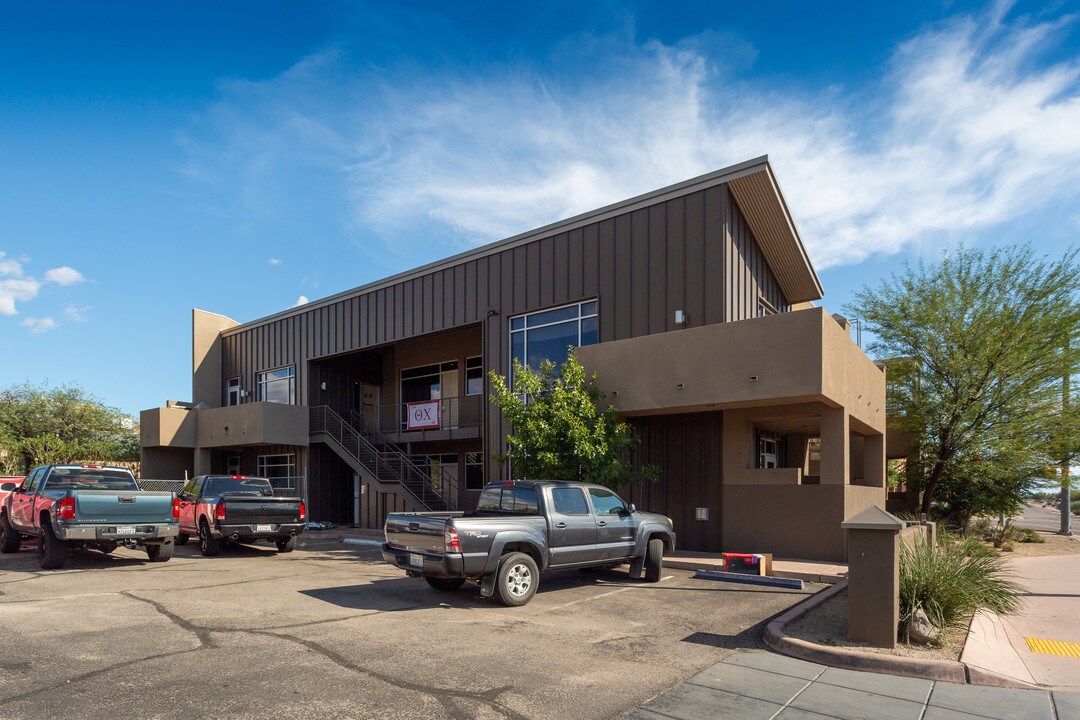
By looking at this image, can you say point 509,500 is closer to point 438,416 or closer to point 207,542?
point 207,542

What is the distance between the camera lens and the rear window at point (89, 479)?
1439 centimetres

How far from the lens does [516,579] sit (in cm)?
1023

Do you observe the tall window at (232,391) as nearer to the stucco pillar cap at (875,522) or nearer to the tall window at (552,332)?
the tall window at (552,332)

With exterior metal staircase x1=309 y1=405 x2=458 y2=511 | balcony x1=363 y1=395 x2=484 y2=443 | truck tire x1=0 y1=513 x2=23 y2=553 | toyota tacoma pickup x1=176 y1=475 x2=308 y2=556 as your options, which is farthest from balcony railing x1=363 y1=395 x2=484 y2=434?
truck tire x1=0 y1=513 x2=23 y2=553

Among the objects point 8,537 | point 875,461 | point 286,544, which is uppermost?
point 875,461

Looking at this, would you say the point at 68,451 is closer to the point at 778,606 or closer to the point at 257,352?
→ the point at 257,352

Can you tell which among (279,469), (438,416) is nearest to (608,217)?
(438,416)

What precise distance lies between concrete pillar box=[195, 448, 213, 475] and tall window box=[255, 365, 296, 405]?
3330 mm

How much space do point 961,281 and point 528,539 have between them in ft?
60.2

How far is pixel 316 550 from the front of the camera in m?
18.1

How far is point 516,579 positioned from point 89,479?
9.94 m

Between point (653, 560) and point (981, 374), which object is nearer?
point (653, 560)

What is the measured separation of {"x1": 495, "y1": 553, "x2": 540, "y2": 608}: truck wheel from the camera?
998cm

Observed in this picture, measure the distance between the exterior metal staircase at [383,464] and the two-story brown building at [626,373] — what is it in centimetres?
7
